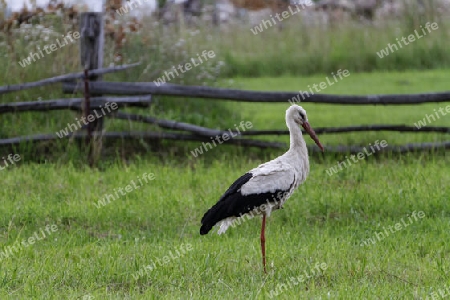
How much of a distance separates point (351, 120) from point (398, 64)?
497 cm

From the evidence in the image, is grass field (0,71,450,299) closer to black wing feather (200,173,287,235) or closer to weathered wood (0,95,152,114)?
black wing feather (200,173,287,235)

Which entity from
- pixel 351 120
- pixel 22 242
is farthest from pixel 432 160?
pixel 22 242

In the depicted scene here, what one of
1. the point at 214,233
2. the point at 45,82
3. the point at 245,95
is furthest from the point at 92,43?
the point at 214,233

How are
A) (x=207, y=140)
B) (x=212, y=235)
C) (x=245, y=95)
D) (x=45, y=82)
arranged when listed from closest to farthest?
(x=212, y=235)
(x=45, y=82)
(x=245, y=95)
(x=207, y=140)

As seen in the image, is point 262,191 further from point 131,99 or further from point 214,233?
point 131,99

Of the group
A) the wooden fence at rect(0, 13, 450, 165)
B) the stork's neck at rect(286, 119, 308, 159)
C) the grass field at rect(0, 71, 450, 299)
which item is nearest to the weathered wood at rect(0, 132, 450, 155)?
the wooden fence at rect(0, 13, 450, 165)

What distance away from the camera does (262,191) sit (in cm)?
587

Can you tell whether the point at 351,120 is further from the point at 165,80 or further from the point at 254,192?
the point at 254,192

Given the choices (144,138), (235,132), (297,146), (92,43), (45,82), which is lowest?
(235,132)

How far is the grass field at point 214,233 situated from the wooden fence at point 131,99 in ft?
0.81

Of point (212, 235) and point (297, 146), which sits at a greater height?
point (297, 146)

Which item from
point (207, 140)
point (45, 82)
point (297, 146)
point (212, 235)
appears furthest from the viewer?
point (207, 140)

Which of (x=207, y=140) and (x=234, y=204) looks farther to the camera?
(x=207, y=140)

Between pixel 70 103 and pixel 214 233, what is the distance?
3.35m
